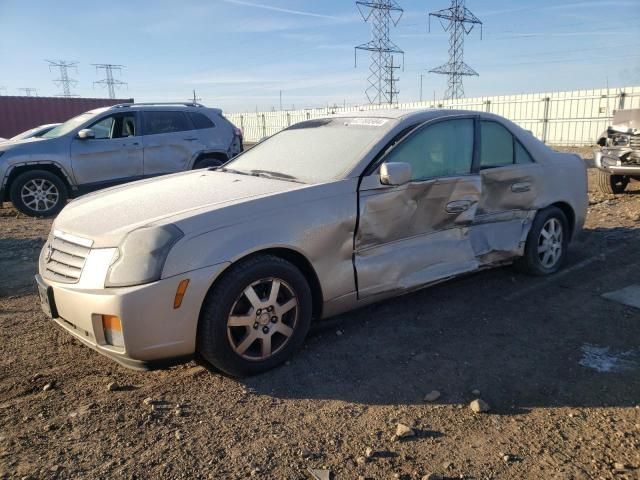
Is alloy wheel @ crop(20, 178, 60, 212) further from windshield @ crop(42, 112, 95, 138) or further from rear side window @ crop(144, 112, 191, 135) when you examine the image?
rear side window @ crop(144, 112, 191, 135)

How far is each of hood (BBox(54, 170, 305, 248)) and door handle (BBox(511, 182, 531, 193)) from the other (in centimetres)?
212

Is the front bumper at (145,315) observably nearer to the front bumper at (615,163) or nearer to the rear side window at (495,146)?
the rear side window at (495,146)

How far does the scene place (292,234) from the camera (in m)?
3.10

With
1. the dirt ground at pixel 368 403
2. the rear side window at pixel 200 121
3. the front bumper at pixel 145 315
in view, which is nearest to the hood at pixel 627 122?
the dirt ground at pixel 368 403

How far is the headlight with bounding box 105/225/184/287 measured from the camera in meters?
2.68

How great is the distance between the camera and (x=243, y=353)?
9.91 ft

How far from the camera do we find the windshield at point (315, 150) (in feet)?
11.9

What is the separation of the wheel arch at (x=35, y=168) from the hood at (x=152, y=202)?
16.7 feet

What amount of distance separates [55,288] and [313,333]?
5.68 ft

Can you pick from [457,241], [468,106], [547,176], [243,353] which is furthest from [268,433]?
[468,106]

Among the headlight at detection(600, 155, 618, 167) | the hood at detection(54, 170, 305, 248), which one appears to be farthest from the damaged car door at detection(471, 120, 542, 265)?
the headlight at detection(600, 155, 618, 167)

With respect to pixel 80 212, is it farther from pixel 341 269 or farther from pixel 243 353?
pixel 341 269

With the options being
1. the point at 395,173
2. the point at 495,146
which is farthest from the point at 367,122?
the point at 495,146

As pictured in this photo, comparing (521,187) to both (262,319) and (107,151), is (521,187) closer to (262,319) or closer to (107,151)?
(262,319)
